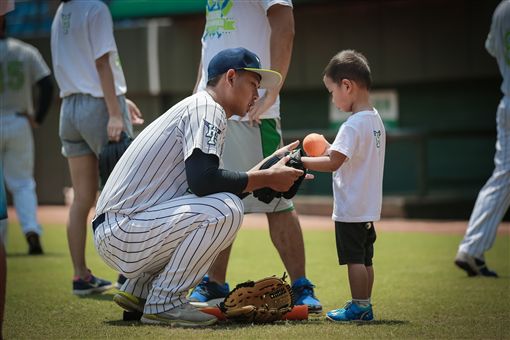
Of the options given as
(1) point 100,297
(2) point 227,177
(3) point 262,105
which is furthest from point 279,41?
(1) point 100,297

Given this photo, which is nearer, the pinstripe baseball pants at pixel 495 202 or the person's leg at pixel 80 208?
the person's leg at pixel 80 208

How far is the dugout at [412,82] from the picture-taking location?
12.8 m

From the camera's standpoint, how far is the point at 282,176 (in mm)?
4633

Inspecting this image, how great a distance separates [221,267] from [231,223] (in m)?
1.32

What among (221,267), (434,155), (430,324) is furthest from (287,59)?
(434,155)

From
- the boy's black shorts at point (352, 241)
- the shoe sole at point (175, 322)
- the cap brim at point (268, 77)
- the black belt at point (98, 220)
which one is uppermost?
the cap brim at point (268, 77)

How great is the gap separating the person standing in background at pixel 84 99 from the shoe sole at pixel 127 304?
1498mm

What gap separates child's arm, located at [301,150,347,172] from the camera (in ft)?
16.0

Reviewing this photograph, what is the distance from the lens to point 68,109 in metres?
6.52

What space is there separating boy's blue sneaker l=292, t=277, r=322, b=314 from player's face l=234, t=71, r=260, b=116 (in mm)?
1285

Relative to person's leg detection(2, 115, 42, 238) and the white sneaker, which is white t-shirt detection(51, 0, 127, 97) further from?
person's leg detection(2, 115, 42, 238)

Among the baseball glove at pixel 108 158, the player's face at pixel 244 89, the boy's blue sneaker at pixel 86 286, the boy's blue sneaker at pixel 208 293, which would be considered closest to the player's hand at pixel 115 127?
the baseball glove at pixel 108 158

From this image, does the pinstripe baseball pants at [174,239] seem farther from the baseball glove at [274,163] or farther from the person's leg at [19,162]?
the person's leg at [19,162]

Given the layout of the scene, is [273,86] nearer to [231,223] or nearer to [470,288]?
[231,223]
